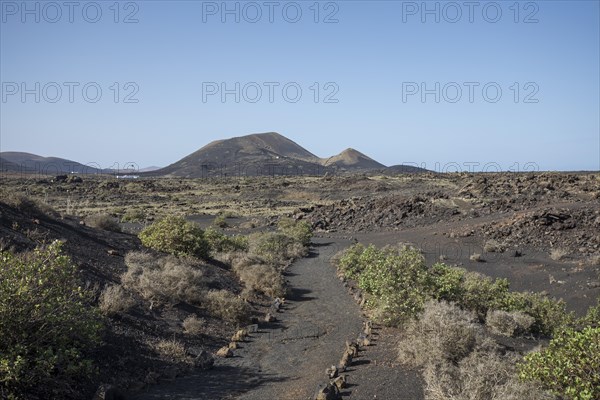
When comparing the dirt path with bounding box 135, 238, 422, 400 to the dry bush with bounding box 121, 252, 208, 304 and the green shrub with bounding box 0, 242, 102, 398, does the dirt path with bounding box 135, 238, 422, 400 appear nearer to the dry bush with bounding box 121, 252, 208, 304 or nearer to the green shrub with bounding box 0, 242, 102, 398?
the green shrub with bounding box 0, 242, 102, 398

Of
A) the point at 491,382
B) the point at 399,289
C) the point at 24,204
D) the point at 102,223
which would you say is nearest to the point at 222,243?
the point at 102,223

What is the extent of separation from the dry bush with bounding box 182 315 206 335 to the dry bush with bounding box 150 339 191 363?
50.1 inches

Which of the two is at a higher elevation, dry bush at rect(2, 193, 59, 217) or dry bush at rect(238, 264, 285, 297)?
dry bush at rect(2, 193, 59, 217)

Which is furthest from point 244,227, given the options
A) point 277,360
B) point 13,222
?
point 277,360

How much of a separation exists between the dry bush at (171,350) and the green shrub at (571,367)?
657 cm

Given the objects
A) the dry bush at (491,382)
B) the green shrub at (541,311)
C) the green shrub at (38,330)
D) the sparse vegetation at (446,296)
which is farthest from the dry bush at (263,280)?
the dry bush at (491,382)

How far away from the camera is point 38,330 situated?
7090mm

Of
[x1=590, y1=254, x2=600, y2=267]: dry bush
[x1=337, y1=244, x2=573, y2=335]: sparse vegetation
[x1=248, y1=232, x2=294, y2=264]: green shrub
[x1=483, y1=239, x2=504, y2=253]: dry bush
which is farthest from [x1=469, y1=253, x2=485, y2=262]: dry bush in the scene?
[x1=337, y1=244, x2=573, y2=335]: sparse vegetation

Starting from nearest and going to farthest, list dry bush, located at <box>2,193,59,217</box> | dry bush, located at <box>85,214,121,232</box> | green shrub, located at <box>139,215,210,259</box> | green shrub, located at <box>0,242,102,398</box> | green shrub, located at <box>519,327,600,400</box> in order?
green shrub, located at <box>519,327,600,400</box> < green shrub, located at <box>0,242,102,398</box> < dry bush, located at <box>2,193,59,217</box> < green shrub, located at <box>139,215,210,259</box> < dry bush, located at <box>85,214,121,232</box>

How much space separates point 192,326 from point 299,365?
3215 millimetres

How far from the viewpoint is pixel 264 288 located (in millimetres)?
17312

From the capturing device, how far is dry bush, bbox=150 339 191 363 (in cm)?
1011

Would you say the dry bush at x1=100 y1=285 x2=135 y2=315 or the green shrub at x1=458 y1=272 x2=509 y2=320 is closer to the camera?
the dry bush at x1=100 y1=285 x2=135 y2=315

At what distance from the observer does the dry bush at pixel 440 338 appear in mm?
8203
